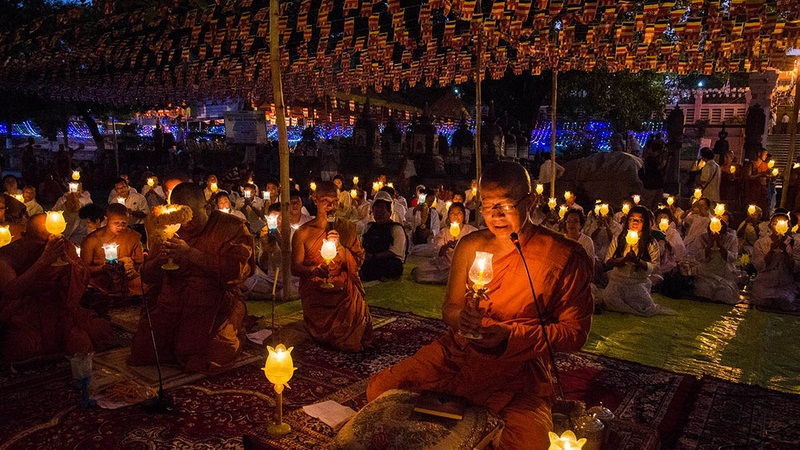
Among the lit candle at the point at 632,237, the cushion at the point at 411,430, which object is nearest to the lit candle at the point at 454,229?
the lit candle at the point at 632,237

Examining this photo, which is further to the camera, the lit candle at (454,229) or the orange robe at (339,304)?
the lit candle at (454,229)

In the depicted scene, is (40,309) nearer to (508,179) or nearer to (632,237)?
(508,179)

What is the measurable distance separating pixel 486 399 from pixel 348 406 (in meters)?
1.77

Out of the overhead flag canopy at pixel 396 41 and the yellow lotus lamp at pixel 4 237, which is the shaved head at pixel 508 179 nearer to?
the overhead flag canopy at pixel 396 41

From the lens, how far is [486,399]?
321cm

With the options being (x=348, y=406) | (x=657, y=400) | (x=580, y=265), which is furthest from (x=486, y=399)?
(x=657, y=400)

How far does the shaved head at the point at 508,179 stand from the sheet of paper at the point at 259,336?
385 cm

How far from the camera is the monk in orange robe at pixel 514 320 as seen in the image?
3064 millimetres

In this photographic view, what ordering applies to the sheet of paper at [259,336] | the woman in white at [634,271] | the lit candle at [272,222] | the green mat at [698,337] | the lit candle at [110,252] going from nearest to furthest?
the green mat at [698,337], the lit candle at [110,252], the sheet of paper at [259,336], the woman in white at [634,271], the lit candle at [272,222]

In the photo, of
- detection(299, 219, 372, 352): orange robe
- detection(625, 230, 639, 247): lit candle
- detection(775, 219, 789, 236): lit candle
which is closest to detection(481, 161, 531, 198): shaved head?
detection(299, 219, 372, 352): orange robe

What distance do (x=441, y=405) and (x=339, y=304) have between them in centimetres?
306

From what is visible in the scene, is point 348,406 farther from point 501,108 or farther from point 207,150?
point 207,150

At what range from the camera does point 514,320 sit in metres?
3.21

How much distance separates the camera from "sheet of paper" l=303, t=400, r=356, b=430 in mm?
4289
